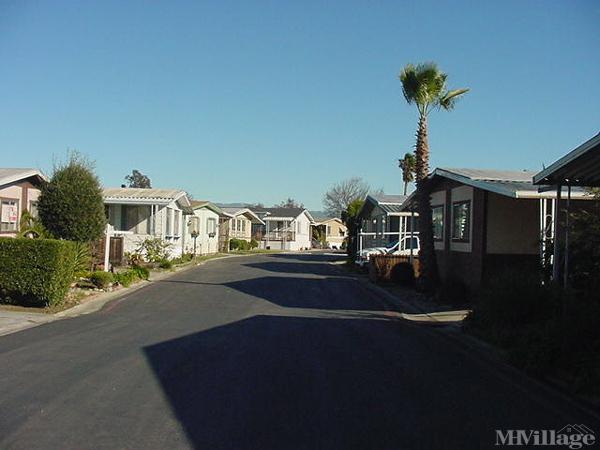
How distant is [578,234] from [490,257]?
5285 millimetres

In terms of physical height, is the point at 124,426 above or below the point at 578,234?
below

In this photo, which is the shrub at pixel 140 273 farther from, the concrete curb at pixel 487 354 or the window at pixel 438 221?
the window at pixel 438 221

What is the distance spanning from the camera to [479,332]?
1197 cm

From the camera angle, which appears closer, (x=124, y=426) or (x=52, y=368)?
(x=124, y=426)

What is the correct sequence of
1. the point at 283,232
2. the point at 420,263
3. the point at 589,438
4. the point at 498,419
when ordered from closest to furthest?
the point at 589,438
the point at 498,419
the point at 420,263
the point at 283,232

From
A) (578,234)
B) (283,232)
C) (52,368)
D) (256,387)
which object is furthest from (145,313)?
(283,232)

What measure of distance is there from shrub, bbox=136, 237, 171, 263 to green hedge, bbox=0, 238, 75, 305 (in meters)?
14.8

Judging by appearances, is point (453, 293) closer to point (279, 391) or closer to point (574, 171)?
point (574, 171)

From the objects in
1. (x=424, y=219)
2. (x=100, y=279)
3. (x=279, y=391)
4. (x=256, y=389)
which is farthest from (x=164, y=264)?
(x=279, y=391)

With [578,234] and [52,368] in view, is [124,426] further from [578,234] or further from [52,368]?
[578,234]

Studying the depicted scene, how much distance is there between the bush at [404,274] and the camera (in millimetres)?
23109

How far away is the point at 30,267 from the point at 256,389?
379 inches

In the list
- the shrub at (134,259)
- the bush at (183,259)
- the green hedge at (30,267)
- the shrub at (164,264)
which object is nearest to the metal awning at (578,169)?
the green hedge at (30,267)

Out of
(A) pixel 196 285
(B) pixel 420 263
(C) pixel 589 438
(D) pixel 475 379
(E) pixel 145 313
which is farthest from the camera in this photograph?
(A) pixel 196 285
